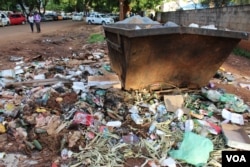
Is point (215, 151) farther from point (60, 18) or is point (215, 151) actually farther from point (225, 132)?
point (60, 18)

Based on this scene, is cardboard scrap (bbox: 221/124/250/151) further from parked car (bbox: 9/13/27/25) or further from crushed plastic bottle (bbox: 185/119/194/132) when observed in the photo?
parked car (bbox: 9/13/27/25)

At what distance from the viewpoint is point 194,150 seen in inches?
132

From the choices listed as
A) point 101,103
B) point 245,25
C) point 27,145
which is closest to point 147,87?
point 101,103

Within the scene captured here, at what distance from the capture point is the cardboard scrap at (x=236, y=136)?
3454 mm

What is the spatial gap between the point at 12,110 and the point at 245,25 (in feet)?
28.5

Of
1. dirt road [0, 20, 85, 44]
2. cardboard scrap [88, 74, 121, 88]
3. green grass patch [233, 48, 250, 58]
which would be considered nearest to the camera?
cardboard scrap [88, 74, 121, 88]

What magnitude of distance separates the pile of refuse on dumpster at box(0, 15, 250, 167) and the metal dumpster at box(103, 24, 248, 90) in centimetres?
29

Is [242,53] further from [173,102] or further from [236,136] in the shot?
[236,136]

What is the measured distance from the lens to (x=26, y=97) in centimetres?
499

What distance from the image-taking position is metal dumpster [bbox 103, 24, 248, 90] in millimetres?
3814


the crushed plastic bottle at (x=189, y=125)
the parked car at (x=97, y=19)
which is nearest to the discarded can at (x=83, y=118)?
the crushed plastic bottle at (x=189, y=125)

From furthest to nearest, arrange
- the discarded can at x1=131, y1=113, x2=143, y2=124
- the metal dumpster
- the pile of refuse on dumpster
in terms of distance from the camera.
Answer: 1. the discarded can at x1=131, y1=113, x2=143, y2=124
2. the metal dumpster
3. the pile of refuse on dumpster

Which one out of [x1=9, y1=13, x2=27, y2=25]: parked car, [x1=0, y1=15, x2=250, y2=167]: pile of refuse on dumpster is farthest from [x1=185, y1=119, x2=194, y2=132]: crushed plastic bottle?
[x1=9, y1=13, x2=27, y2=25]: parked car

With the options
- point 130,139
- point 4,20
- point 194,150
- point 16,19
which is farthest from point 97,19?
point 194,150
